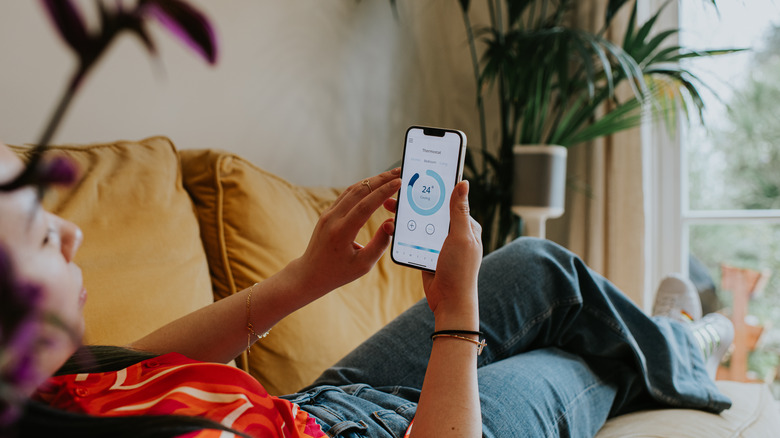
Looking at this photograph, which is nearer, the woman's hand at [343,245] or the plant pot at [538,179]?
the woman's hand at [343,245]

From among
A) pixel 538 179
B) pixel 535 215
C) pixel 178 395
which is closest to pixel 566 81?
pixel 538 179

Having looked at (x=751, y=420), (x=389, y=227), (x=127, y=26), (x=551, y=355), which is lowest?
(x=751, y=420)

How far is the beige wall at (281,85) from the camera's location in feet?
3.42

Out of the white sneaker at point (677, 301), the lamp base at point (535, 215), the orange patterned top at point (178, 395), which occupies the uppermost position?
the orange patterned top at point (178, 395)

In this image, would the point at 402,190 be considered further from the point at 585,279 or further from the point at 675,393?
the point at 675,393

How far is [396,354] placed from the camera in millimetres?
911

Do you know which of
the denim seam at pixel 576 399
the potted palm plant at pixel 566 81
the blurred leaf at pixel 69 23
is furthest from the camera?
the potted palm plant at pixel 566 81

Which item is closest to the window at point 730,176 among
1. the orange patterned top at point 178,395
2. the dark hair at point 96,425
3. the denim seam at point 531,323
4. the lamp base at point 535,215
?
the lamp base at point 535,215

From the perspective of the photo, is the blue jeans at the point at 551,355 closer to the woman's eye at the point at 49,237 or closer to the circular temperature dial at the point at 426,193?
the circular temperature dial at the point at 426,193

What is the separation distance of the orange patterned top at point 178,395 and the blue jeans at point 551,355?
0.24 meters

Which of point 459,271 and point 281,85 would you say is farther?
point 281,85

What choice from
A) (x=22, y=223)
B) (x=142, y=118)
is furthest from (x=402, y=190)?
(x=142, y=118)

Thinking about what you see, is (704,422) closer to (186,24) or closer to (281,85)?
(186,24)

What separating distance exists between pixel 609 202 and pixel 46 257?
206 centimetres
